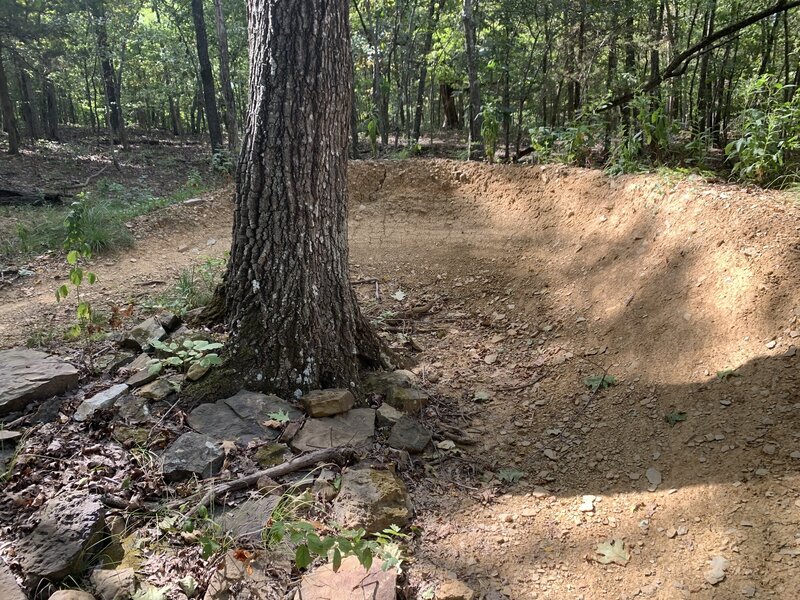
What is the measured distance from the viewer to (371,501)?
2590 millimetres

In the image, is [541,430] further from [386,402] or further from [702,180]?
[702,180]

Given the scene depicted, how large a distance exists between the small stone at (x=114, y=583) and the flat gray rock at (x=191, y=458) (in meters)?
0.56

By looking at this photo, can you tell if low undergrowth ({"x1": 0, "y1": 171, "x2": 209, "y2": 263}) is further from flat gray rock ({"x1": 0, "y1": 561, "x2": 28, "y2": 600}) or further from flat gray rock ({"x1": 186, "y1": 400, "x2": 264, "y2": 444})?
flat gray rock ({"x1": 0, "y1": 561, "x2": 28, "y2": 600})

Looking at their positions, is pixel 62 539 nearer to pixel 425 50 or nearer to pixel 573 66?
pixel 573 66

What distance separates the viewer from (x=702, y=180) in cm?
500

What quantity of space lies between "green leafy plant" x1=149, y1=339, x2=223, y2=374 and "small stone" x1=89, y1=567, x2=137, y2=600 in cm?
130

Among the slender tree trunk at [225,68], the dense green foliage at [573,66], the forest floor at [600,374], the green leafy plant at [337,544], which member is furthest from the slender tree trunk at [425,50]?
the green leafy plant at [337,544]

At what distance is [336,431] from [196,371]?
0.97 meters

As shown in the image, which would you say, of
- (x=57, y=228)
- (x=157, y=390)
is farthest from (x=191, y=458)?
(x=57, y=228)

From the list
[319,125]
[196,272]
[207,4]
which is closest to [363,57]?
[207,4]

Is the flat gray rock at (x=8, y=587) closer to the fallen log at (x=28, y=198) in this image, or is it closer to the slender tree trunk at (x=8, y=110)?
the fallen log at (x=28, y=198)

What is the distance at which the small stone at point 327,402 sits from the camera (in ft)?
10.4

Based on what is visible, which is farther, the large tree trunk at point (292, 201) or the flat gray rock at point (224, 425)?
Result: the large tree trunk at point (292, 201)

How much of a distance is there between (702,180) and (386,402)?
373cm
